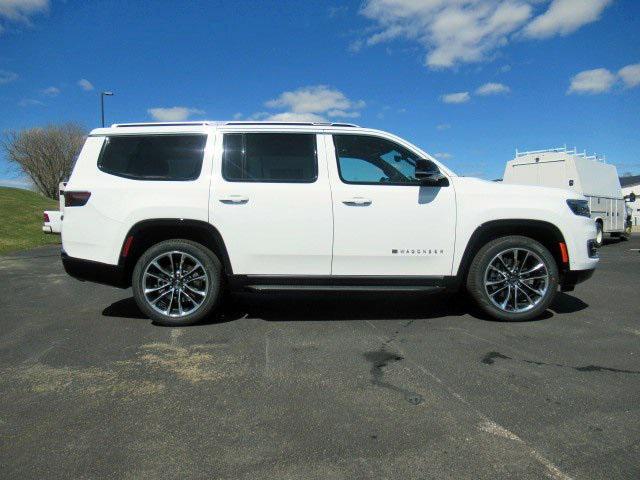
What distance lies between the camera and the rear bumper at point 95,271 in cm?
446

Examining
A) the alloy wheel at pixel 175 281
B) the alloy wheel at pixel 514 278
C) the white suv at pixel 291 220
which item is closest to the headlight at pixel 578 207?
the white suv at pixel 291 220

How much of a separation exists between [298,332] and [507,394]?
2.00m

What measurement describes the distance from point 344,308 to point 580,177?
11434 millimetres

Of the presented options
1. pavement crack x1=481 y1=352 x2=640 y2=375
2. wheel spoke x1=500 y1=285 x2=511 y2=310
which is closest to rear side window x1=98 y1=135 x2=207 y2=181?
pavement crack x1=481 y1=352 x2=640 y2=375

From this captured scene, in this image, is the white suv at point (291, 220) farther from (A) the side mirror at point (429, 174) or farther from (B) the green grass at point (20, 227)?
(B) the green grass at point (20, 227)

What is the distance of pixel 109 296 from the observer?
20.1ft

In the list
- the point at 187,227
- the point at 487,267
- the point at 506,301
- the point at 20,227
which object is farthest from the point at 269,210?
the point at 20,227

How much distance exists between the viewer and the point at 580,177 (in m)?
13.4

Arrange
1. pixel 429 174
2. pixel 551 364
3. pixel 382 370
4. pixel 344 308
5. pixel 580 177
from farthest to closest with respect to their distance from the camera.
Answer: pixel 580 177, pixel 344 308, pixel 429 174, pixel 551 364, pixel 382 370

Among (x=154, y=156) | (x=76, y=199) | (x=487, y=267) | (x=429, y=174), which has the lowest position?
(x=487, y=267)

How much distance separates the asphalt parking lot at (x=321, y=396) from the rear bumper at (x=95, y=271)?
0.49 m

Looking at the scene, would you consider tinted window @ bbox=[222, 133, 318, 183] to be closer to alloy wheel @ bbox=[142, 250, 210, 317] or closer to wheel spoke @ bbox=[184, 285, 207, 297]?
alloy wheel @ bbox=[142, 250, 210, 317]

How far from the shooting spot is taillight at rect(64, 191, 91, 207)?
175 inches

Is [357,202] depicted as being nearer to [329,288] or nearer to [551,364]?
[329,288]
